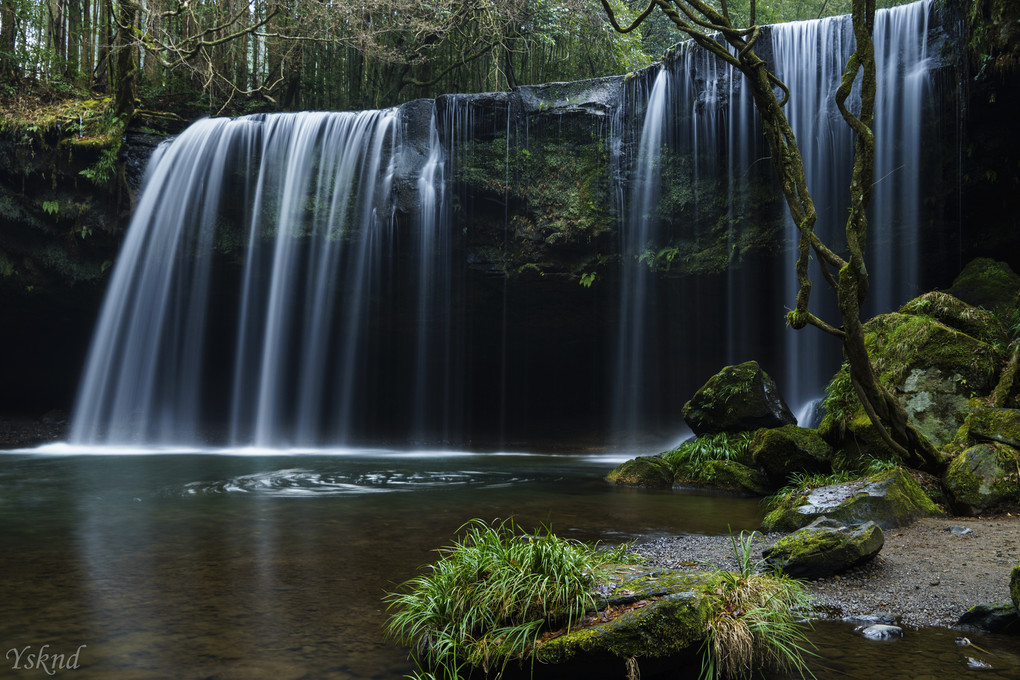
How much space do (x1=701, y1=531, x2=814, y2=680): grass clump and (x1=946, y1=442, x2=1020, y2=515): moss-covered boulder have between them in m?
3.25

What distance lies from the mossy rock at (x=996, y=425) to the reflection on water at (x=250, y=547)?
1987mm

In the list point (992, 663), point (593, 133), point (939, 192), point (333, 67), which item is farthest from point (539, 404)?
point (992, 663)

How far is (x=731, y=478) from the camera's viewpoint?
27.3 ft

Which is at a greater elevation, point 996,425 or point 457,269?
point 457,269

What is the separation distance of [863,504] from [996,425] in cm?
180

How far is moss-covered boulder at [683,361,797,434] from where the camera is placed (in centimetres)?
973

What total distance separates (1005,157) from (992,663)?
11.1m

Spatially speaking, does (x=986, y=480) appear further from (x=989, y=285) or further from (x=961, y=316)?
(x=989, y=285)

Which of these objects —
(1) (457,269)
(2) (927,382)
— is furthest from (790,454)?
(1) (457,269)

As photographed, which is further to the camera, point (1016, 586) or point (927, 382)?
point (927, 382)

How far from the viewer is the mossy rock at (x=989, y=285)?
10.3 m

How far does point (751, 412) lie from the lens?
9.71m

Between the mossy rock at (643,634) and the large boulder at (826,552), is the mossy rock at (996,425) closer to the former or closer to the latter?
the large boulder at (826,552)

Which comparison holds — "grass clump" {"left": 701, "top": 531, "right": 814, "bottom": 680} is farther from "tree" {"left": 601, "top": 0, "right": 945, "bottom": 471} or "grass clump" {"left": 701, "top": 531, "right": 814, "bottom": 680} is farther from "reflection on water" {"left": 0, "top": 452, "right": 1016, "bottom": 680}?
"tree" {"left": 601, "top": 0, "right": 945, "bottom": 471}
